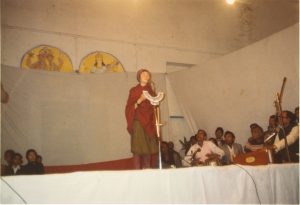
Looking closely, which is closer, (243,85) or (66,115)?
(243,85)

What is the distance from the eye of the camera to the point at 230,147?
22.8 feet

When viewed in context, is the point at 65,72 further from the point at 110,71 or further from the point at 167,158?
the point at 167,158

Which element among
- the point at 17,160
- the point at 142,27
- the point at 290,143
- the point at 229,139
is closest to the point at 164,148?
the point at 229,139

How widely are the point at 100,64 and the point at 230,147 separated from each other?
11.4ft

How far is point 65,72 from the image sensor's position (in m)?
7.46

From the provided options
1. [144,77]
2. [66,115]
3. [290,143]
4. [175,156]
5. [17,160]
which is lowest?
[175,156]

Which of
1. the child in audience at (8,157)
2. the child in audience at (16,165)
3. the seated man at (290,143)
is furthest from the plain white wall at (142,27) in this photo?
the seated man at (290,143)

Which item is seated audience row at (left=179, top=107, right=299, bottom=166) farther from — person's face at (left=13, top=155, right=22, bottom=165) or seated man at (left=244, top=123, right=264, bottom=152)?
person's face at (left=13, top=155, right=22, bottom=165)

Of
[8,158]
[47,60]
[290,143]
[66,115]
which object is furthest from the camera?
A: [47,60]

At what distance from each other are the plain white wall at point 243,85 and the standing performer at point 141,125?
2.36 metres

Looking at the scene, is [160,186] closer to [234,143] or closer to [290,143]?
[290,143]

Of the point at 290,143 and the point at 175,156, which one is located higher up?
the point at 290,143

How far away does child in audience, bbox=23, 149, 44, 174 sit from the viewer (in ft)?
21.2

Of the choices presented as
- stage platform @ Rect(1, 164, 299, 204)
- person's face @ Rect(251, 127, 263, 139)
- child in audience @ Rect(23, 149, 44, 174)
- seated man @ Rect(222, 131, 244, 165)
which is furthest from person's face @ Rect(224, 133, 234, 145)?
child in audience @ Rect(23, 149, 44, 174)
